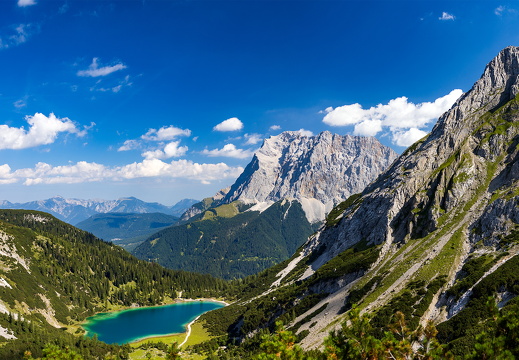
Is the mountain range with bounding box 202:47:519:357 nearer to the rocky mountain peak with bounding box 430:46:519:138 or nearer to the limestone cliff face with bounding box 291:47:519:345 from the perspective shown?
the limestone cliff face with bounding box 291:47:519:345

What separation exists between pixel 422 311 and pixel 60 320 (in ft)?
545

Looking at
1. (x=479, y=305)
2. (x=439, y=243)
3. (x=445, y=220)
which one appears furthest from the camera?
(x=445, y=220)

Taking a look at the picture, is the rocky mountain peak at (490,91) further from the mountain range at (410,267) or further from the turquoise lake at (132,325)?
the turquoise lake at (132,325)

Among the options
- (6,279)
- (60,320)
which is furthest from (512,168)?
(6,279)

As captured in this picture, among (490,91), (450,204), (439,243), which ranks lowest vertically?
(439,243)

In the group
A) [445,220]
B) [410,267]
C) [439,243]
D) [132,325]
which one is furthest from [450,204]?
[132,325]

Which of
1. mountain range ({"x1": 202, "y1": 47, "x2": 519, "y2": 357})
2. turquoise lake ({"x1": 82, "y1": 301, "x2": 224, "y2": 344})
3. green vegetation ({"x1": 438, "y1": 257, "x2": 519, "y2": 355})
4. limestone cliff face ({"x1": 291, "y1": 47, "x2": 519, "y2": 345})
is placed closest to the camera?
green vegetation ({"x1": 438, "y1": 257, "x2": 519, "y2": 355})

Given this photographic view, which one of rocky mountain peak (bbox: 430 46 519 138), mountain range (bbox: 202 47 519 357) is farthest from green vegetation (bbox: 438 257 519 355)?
rocky mountain peak (bbox: 430 46 519 138)

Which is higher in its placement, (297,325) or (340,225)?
(340,225)

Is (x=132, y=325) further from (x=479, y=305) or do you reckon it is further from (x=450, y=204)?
(x=479, y=305)

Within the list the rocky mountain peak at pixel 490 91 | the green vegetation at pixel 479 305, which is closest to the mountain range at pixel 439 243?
the green vegetation at pixel 479 305

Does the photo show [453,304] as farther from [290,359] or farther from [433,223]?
[290,359]

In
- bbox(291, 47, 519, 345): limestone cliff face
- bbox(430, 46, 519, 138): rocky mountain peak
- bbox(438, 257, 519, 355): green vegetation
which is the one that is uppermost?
bbox(430, 46, 519, 138): rocky mountain peak

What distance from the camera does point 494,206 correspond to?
323ft
